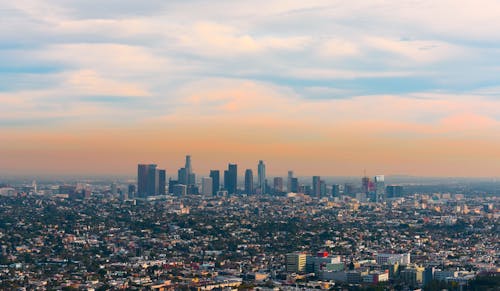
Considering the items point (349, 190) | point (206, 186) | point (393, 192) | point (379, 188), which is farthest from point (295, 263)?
point (349, 190)

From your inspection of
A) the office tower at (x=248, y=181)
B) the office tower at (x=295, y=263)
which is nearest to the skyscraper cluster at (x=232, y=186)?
the office tower at (x=248, y=181)

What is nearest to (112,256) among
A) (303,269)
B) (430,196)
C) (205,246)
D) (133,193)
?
(205,246)

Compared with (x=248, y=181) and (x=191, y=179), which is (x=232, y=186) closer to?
(x=248, y=181)

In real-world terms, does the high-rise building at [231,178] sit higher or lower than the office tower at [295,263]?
higher

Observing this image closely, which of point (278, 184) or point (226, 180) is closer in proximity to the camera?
point (226, 180)

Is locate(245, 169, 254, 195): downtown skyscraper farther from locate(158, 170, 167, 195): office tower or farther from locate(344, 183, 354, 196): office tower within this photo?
locate(344, 183, 354, 196): office tower

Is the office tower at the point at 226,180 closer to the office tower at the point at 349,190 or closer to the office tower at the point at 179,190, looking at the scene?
the office tower at the point at 179,190

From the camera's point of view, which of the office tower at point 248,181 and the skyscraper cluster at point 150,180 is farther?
the office tower at point 248,181
